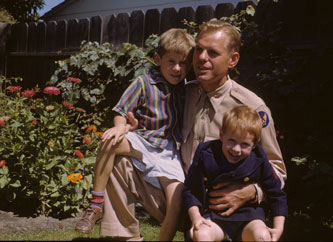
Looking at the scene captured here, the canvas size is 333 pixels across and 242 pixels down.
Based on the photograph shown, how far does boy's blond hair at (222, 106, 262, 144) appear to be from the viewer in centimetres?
204

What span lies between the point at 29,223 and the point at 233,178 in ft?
6.59

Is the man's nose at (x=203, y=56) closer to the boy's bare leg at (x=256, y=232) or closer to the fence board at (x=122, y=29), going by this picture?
the boy's bare leg at (x=256, y=232)

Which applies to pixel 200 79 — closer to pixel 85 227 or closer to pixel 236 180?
pixel 236 180

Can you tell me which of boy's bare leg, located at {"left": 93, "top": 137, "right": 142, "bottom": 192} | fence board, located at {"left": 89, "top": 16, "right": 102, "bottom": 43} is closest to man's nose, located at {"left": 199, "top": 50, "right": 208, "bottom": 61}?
boy's bare leg, located at {"left": 93, "top": 137, "right": 142, "bottom": 192}

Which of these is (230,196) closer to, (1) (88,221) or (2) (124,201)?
(2) (124,201)

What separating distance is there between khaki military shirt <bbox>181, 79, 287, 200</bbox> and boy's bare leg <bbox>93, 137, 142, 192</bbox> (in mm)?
414

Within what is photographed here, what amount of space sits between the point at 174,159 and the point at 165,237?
1.75ft

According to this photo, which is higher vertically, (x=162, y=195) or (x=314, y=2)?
(x=314, y=2)

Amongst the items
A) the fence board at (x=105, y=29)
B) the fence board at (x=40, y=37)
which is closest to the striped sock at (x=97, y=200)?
the fence board at (x=105, y=29)

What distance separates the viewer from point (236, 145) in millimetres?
2061

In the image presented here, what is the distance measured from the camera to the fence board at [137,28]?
5.37m

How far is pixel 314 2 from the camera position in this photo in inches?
154

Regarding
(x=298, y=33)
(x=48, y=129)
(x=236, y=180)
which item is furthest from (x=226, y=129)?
(x=298, y=33)

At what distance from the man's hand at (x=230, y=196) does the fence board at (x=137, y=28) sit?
11.5 feet
